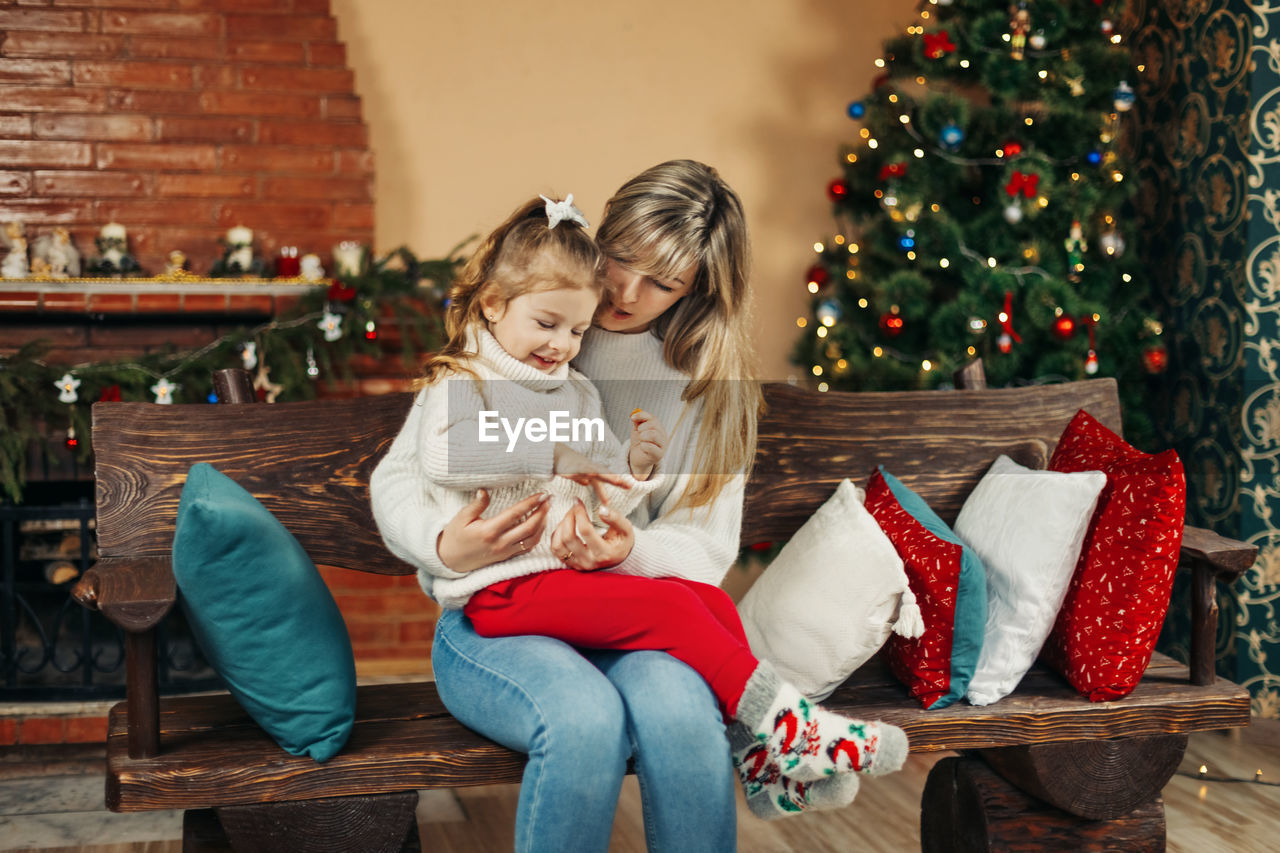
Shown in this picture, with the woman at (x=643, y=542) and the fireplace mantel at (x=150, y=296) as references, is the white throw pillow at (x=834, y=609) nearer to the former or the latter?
the woman at (x=643, y=542)

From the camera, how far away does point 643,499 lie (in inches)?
64.3

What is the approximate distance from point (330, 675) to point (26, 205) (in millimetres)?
2149

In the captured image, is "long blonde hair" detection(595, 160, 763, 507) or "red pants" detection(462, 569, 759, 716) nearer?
"red pants" detection(462, 569, 759, 716)

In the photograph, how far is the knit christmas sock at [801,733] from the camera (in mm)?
1390

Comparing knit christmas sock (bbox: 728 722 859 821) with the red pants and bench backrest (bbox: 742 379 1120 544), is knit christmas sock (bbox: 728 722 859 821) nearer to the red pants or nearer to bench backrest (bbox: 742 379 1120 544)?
the red pants

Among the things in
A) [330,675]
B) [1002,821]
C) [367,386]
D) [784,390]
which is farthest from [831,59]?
[330,675]

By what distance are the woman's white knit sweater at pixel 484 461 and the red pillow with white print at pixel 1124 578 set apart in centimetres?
70

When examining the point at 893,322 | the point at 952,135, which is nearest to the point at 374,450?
the point at 893,322

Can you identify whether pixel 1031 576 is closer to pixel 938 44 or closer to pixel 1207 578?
pixel 1207 578

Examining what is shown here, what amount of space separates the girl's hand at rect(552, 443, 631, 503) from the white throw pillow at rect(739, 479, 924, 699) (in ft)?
1.14

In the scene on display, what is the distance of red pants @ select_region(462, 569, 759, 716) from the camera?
1451mm

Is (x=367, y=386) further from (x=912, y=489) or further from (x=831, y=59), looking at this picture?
(x=831, y=59)

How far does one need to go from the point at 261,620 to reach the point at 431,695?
383 millimetres

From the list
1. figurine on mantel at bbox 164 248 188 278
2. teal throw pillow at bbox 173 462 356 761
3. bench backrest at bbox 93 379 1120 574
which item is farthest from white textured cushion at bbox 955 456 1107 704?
figurine on mantel at bbox 164 248 188 278
